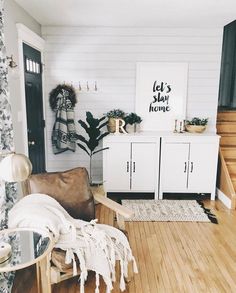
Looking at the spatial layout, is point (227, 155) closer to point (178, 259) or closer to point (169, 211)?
point (169, 211)

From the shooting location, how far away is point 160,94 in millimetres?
4344

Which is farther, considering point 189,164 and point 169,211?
point 189,164

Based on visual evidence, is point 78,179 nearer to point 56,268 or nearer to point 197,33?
point 56,268

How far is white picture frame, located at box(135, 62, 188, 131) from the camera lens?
14.0 feet

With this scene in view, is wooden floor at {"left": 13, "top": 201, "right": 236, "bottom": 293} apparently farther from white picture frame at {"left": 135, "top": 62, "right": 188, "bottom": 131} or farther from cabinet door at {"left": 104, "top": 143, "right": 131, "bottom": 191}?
white picture frame at {"left": 135, "top": 62, "right": 188, "bottom": 131}

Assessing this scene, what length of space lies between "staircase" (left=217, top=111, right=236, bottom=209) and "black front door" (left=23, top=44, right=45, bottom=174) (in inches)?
103

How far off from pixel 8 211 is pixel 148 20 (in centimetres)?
290

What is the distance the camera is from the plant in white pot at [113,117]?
4160 millimetres

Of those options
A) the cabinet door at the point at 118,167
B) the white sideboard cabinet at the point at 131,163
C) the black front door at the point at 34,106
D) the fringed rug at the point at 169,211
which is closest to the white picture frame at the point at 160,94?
the white sideboard cabinet at the point at 131,163

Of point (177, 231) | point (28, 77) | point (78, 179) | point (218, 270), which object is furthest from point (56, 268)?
point (28, 77)

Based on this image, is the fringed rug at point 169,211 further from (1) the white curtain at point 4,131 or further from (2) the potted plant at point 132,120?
(1) the white curtain at point 4,131

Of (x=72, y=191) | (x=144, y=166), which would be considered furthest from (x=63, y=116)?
(x=72, y=191)

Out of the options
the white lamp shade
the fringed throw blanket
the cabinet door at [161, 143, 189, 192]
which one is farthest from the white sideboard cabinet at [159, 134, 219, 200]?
the white lamp shade

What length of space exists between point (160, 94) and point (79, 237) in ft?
9.25
